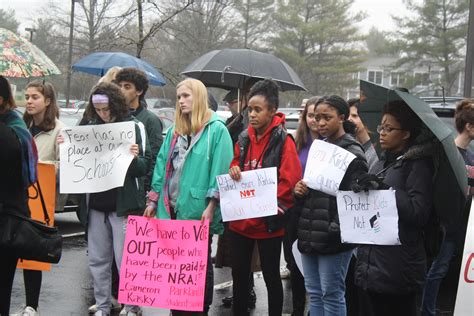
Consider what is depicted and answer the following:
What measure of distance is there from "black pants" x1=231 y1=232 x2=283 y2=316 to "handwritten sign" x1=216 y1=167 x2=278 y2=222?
258 millimetres

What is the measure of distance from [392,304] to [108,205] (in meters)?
2.51

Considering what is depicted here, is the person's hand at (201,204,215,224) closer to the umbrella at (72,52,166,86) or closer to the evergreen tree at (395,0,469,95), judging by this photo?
the umbrella at (72,52,166,86)

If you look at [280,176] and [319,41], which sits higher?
[319,41]

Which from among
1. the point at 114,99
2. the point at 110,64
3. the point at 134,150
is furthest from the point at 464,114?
the point at 110,64

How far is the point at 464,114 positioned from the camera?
18.9 feet

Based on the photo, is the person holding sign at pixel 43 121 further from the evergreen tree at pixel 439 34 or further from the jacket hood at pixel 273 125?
the evergreen tree at pixel 439 34

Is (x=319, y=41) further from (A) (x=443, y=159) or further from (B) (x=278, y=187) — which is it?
(A) (x=443, y=159)

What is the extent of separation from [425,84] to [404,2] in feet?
20.4

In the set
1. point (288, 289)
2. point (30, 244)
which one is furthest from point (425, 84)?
point (30, 244)

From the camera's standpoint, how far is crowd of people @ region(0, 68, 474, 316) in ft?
13.6

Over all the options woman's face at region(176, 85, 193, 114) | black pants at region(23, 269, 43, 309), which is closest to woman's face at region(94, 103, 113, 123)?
woman's face at region(176, 85, 193, 114)

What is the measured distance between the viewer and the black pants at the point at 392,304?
4.15 metres

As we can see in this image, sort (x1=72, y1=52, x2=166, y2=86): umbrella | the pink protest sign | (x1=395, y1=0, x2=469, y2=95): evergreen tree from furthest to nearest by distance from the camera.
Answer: (x1=395, y1=0, x2=469, y2=95): evergreen tree, (x1=72, y1=52, x2=166, y2=86): umbrella, the pink protest sign

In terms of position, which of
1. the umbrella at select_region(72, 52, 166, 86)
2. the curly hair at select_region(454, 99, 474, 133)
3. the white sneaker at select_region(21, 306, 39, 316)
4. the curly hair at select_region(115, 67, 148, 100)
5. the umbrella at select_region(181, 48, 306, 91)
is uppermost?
the umbrella at select_region(72, 52, 166, 86)
